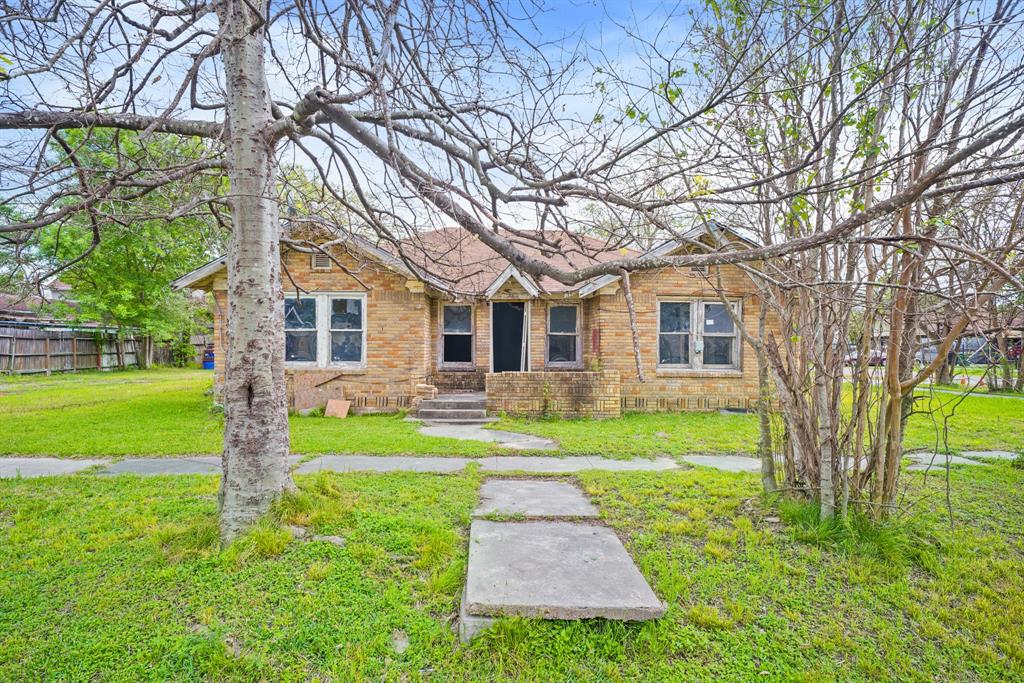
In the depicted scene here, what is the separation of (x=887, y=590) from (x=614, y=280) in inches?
317

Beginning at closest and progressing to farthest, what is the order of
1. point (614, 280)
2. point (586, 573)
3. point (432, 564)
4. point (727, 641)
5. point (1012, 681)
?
point (1012, 681), point (727, 641), point (586, 573), point (432, 564), point (614, 280)

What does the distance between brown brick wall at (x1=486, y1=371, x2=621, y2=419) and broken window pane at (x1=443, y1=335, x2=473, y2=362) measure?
2.80 m

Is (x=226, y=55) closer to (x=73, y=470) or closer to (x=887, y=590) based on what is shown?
(x=73, y=470)

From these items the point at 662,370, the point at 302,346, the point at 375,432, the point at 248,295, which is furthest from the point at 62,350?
the point at 662,370

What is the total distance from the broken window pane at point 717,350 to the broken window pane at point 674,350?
1.57ft

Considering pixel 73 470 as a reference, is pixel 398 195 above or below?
above

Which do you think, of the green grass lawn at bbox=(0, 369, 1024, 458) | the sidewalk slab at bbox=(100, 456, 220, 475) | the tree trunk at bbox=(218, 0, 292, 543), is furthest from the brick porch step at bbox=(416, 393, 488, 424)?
the tree trunk at bbox=(218, 0, 292, 543)

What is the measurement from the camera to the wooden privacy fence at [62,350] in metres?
20.1

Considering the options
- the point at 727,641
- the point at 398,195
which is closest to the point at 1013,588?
the point at 727,641

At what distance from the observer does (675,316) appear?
450 inches

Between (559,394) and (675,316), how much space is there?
3.52 meters

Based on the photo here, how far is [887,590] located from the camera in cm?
318

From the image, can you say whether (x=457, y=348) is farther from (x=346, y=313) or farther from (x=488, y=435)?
(x=488, y=435)

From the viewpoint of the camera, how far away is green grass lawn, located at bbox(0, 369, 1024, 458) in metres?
7.17
